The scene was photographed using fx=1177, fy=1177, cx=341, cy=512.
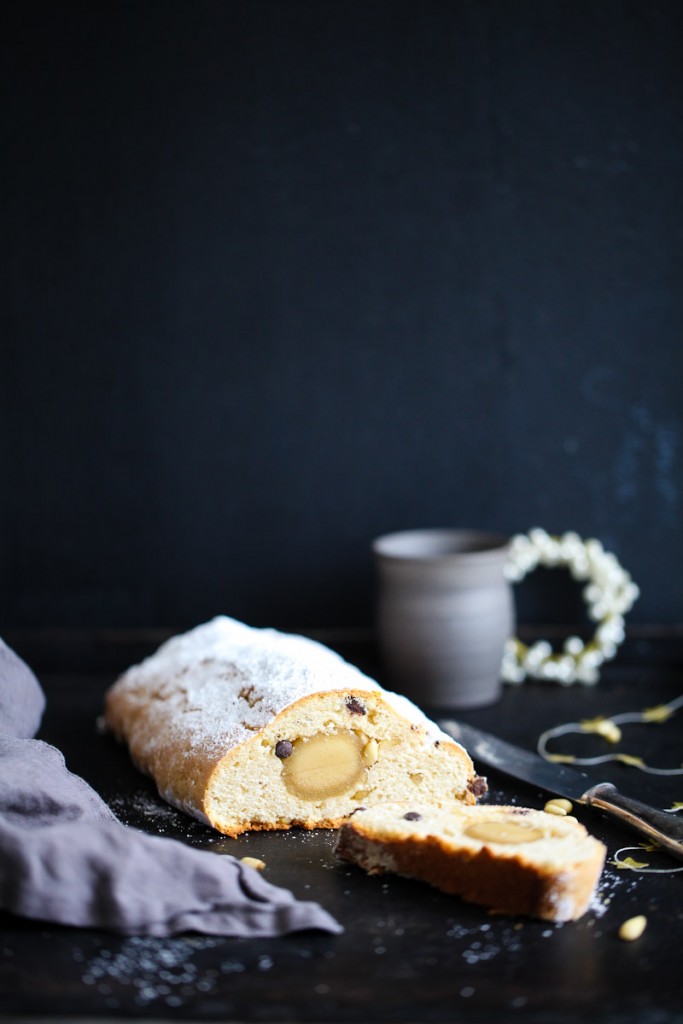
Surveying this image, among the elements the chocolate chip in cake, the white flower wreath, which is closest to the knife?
the chocolate chip in cake

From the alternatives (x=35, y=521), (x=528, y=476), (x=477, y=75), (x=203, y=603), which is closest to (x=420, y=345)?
(x=528, y=476)

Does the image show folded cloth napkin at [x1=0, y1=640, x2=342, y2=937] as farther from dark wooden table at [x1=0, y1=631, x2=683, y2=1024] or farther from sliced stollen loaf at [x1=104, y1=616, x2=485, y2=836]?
sliced stollen loaf at [x1=104, y1=616, x2=485, y2=836]

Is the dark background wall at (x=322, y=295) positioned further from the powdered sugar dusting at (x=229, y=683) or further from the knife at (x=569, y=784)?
the knife at (x=569, y=784)

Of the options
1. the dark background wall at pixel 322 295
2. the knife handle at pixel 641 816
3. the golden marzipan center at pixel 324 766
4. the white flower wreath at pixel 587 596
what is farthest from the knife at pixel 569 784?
the dark background wall at pixel 322 295

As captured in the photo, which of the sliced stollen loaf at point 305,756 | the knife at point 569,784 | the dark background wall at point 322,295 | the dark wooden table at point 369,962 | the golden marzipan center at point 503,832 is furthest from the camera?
the dark background wall at point 322,295

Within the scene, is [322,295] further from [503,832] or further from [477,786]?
[503,832]

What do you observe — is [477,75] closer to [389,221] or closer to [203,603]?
[389,221]

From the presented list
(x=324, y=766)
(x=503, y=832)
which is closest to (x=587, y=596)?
(x=324, y=766)
